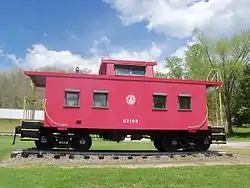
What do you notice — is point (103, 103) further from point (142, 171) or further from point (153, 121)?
point (142, 171)

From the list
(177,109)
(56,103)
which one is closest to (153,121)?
(177,109)

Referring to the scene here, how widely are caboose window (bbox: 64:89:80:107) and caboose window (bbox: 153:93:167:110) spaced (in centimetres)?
347

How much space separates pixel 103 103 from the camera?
16922mm

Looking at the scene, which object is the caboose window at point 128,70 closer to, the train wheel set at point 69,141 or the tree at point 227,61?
the train wheel set at point 69,141

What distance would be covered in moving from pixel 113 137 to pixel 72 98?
2658 mm

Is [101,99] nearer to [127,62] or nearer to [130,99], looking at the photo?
[130,99]

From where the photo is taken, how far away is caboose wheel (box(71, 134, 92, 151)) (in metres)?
16.8

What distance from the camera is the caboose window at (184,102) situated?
57.8ft

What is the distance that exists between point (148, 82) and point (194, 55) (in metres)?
40.3

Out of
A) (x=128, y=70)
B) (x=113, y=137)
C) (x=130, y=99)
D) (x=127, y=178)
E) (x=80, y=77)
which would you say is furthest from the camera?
(x=128, y=70)

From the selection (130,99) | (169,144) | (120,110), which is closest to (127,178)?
(120,110)

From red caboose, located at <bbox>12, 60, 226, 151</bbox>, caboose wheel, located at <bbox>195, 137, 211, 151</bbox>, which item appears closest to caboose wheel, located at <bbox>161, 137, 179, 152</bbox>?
red caboose, located at <bbox>12, 60, 226, 151</bbox>

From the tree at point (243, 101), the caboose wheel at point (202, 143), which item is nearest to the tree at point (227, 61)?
the tree at point (243, 101)

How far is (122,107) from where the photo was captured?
1697 centimetres
